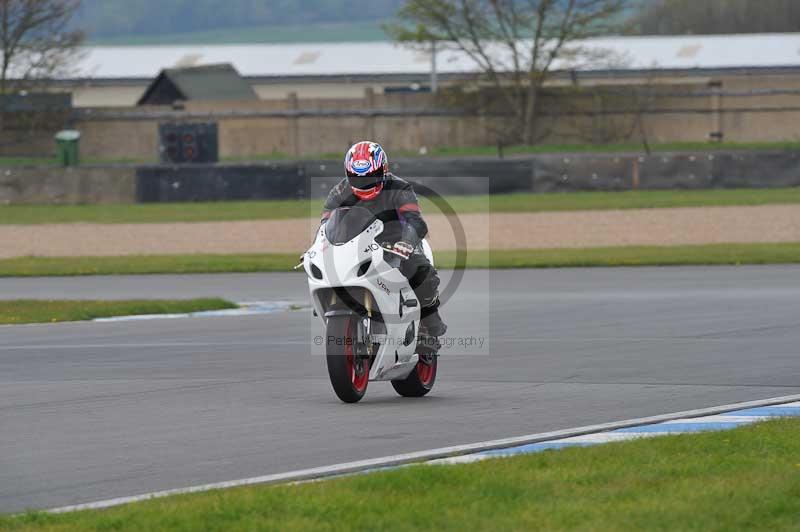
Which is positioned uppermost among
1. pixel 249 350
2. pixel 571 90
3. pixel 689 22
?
pixel 689 22

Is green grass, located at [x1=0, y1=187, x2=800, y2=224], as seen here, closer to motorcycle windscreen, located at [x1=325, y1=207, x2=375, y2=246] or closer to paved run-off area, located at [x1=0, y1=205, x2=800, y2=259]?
paved run-off area, located at [x1=0, y1=205, x2=800, y2=259]

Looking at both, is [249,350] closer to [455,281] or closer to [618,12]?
[455,281]

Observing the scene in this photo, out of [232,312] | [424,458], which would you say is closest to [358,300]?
[424,458]

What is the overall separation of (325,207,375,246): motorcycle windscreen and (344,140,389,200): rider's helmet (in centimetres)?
15

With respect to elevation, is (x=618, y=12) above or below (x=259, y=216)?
above

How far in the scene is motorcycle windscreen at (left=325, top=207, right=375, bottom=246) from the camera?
10719 mm

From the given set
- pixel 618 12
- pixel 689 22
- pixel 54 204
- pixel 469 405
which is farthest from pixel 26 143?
pixel 689 22

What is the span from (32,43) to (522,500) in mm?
52614

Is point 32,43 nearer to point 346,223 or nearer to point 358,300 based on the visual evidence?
point 346,223

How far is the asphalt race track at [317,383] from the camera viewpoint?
8750mm

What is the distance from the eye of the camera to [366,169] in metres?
10.8

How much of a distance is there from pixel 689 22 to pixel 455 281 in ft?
375

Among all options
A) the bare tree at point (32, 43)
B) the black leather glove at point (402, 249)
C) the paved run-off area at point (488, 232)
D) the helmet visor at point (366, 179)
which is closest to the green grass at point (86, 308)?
the helmet visor at point (366, 179)

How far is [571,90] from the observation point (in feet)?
184
